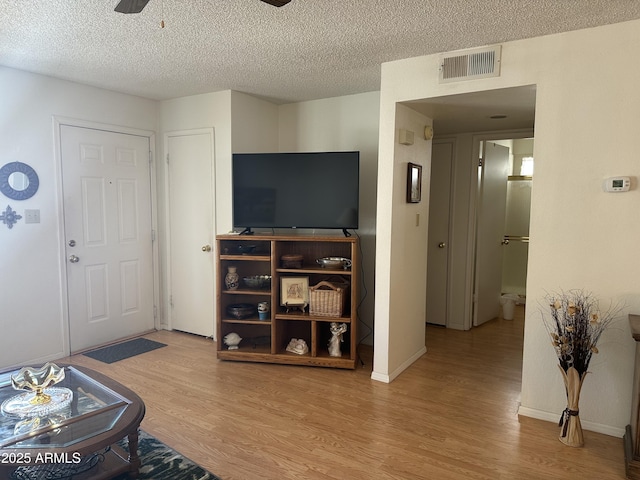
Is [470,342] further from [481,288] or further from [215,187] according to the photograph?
[215,187]

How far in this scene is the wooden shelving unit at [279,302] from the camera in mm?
3525

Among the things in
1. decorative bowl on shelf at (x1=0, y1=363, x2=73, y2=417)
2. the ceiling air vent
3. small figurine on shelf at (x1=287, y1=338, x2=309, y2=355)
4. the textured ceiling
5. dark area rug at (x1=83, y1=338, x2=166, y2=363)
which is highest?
the textured ceiling

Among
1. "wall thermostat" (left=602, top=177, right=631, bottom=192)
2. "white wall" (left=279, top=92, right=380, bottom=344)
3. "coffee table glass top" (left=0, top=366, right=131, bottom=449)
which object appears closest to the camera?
"coffee table glass top" (left=0, top=366, right=131, bottom=449)

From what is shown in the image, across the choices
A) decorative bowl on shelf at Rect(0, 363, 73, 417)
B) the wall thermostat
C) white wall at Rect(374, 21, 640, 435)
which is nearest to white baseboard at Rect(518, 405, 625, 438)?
white wall at Rect(374, 21, 640, 435)

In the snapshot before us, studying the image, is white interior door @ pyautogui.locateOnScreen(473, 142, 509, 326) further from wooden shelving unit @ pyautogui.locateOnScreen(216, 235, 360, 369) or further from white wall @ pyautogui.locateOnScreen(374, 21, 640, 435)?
white wall @ pyautogui.locateOnScreen(374, 21, 640, 435)

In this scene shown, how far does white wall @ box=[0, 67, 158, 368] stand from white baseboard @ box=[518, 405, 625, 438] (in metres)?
3.72

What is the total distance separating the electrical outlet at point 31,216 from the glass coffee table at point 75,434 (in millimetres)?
1592

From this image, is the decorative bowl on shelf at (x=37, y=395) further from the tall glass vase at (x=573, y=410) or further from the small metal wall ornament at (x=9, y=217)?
the tall glass vase at (x=573, y=410)

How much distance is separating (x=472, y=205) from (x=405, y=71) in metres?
2.01

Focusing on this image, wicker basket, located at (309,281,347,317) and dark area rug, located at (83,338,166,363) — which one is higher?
wicker basket, located at (309,281,347,317)

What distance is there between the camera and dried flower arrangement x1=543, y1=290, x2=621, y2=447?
2424mm

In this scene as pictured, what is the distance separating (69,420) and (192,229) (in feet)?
8.43

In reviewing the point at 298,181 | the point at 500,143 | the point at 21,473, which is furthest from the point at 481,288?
the point at 21,473

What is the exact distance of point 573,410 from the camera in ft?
8.06
